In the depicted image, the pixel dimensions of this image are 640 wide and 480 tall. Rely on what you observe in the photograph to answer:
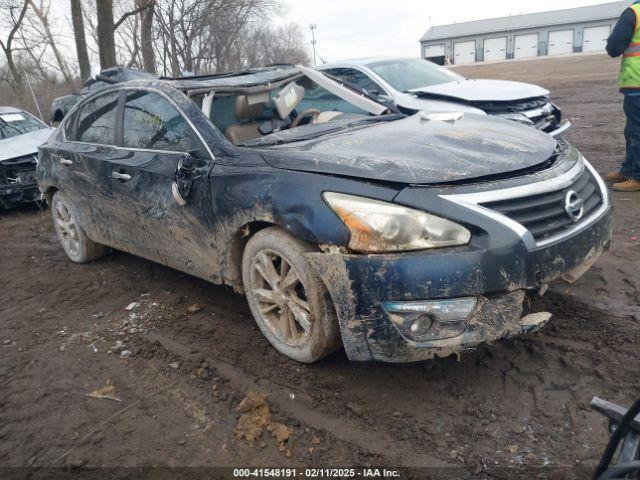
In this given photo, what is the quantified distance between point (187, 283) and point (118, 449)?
1984 mm

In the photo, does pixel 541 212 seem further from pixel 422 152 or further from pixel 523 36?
pixel 523 36

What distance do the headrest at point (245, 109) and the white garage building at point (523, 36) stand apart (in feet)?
176

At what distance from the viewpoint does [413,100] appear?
6.62m

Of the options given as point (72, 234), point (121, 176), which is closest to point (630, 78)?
point (121, 176)

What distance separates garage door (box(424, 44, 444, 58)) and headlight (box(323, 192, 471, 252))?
6414 centimetres

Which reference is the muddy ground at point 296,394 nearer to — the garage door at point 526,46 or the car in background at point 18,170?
the car in background at point 18,170

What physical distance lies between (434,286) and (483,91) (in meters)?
5.28

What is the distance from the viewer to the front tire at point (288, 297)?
8.41ft

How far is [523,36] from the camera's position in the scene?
2291 inches

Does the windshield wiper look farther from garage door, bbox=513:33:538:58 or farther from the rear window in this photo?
garage door, bbox=513:33:538:58

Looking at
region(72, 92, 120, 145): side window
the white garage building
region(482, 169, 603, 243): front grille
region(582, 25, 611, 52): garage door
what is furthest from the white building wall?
region(482, 169, 603, 243): front grille

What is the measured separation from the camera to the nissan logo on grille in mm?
2497

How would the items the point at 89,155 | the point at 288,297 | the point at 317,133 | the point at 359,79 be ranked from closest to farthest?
the point at 288,297 < the point at 317,133 < the point at 89,155 < the point at 359,79

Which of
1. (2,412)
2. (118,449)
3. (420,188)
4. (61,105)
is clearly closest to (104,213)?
(2,412)
